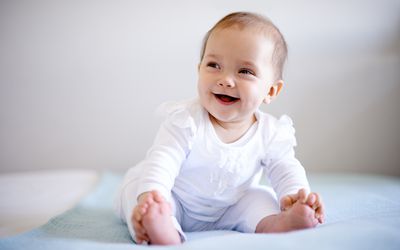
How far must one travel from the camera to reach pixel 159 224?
725mm

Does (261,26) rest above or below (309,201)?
above

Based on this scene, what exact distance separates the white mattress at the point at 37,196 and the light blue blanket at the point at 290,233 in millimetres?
53

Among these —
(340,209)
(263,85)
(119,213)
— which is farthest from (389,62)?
(119,213)

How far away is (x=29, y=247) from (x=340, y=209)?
728 millimetres

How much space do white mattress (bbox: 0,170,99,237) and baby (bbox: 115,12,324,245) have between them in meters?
0.22

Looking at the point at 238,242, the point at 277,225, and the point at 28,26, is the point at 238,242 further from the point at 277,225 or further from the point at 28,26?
the point at 28,26

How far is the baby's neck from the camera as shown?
0.95 metres

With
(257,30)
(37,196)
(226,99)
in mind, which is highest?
(257,30)

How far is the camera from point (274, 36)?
3.04 feet

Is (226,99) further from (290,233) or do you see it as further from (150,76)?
(150,76)

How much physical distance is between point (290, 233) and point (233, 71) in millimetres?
353

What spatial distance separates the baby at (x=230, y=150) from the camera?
0.88m

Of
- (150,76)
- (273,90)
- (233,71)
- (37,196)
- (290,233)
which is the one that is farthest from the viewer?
(150,76)

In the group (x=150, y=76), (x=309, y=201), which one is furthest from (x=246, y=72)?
(x=150, y=76)
